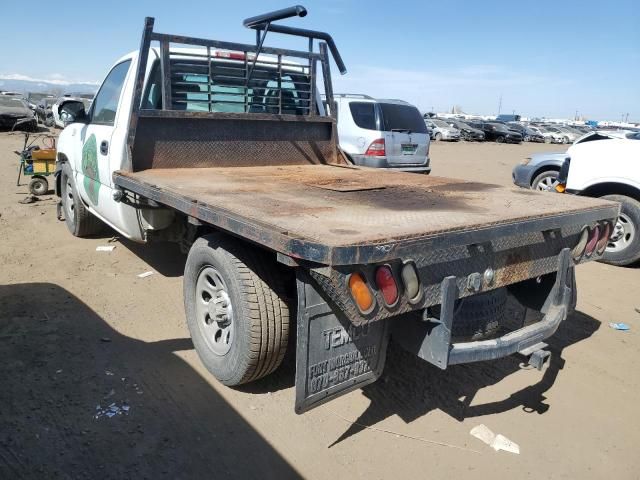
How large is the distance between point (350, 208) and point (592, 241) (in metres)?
1.52

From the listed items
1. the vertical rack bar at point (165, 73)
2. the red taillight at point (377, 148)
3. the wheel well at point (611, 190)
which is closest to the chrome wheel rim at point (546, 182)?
the wheel well at point (611, 190)

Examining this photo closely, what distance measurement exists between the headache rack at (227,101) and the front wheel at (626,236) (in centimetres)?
348

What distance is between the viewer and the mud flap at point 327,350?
7.34ft

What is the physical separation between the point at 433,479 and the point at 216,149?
3.19 meters

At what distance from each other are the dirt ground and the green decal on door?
104 centimetres

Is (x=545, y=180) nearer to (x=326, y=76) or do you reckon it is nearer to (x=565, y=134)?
(x=326, y=76)

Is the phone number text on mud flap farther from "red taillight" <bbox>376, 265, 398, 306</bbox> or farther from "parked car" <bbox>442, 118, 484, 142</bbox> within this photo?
"parked car" <bbox>442, 118, 484, 142</bbox>

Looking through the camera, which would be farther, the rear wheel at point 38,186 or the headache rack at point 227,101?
the rear wheel at point 38,186

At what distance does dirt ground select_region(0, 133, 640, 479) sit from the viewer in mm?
2531

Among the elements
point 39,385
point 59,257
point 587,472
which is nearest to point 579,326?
point 587,472

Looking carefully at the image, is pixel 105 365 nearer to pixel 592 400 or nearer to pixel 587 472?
pixel 587 472

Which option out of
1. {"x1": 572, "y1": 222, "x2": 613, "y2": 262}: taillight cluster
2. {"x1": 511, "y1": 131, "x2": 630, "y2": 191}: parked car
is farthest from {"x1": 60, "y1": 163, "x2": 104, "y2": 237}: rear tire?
{"x1": 511, "y1": 131, "x2": 630, "y2": 191}: parked car

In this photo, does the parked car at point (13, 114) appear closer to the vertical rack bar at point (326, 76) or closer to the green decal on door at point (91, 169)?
the green decal on door at point (91, 169)

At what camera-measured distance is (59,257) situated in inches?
211
